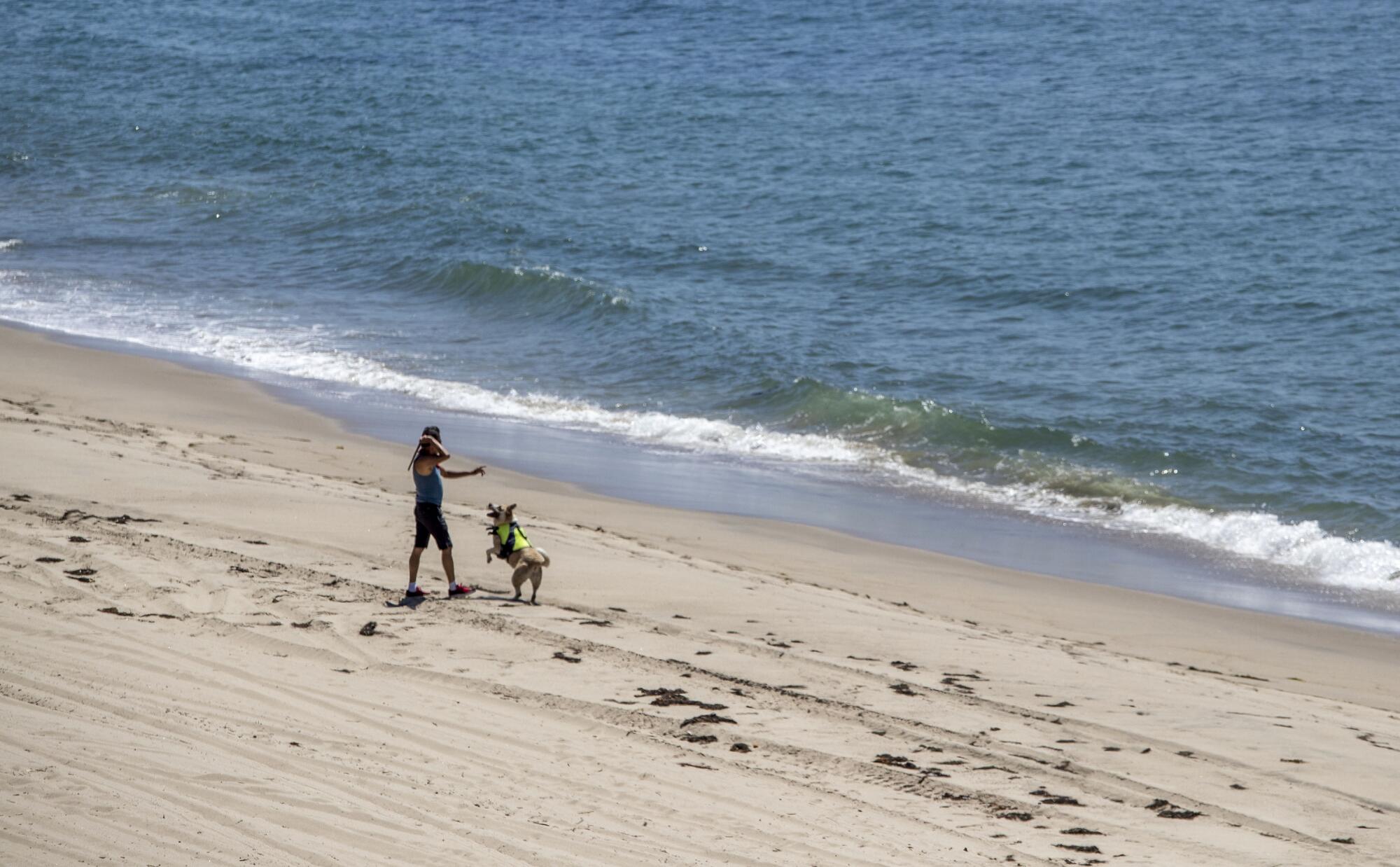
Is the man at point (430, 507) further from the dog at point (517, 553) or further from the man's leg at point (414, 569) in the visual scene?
the dog at point (517, 553)

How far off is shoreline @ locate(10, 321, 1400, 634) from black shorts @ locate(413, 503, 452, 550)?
12.4 ft

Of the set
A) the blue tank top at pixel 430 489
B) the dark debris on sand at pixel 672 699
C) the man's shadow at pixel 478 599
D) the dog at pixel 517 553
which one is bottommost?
the dark debris on sand at pixel 672 699

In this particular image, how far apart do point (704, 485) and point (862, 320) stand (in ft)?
21.5

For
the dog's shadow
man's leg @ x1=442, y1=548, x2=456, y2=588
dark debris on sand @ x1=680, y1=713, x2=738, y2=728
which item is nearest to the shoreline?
the dog's shadow

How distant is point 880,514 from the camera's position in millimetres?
13000

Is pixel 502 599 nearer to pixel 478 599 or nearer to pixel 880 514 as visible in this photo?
pixel 478 599

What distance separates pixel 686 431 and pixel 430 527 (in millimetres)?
6862

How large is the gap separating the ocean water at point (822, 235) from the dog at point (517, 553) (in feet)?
19.7

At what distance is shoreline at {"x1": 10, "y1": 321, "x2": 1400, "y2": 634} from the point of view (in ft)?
36.9

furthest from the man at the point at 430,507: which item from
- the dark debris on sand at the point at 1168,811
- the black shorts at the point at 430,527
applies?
the dark debris on sand at the point at 1168,811

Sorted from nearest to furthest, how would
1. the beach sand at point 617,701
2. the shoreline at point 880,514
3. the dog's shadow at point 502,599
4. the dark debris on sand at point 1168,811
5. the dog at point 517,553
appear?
the beach sand at point 617,701 < the dark debris on sand at point 1168,811 < the dog at point 517,553 < the dog's shadow at point 502,599 < the shoreline at point 880,514

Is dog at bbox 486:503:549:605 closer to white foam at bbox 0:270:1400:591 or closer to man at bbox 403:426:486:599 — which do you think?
man at bbox 403:426:486:599

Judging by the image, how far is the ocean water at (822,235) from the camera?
15.2 meters

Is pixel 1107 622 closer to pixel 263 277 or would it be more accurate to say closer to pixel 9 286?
pixel 263 277
